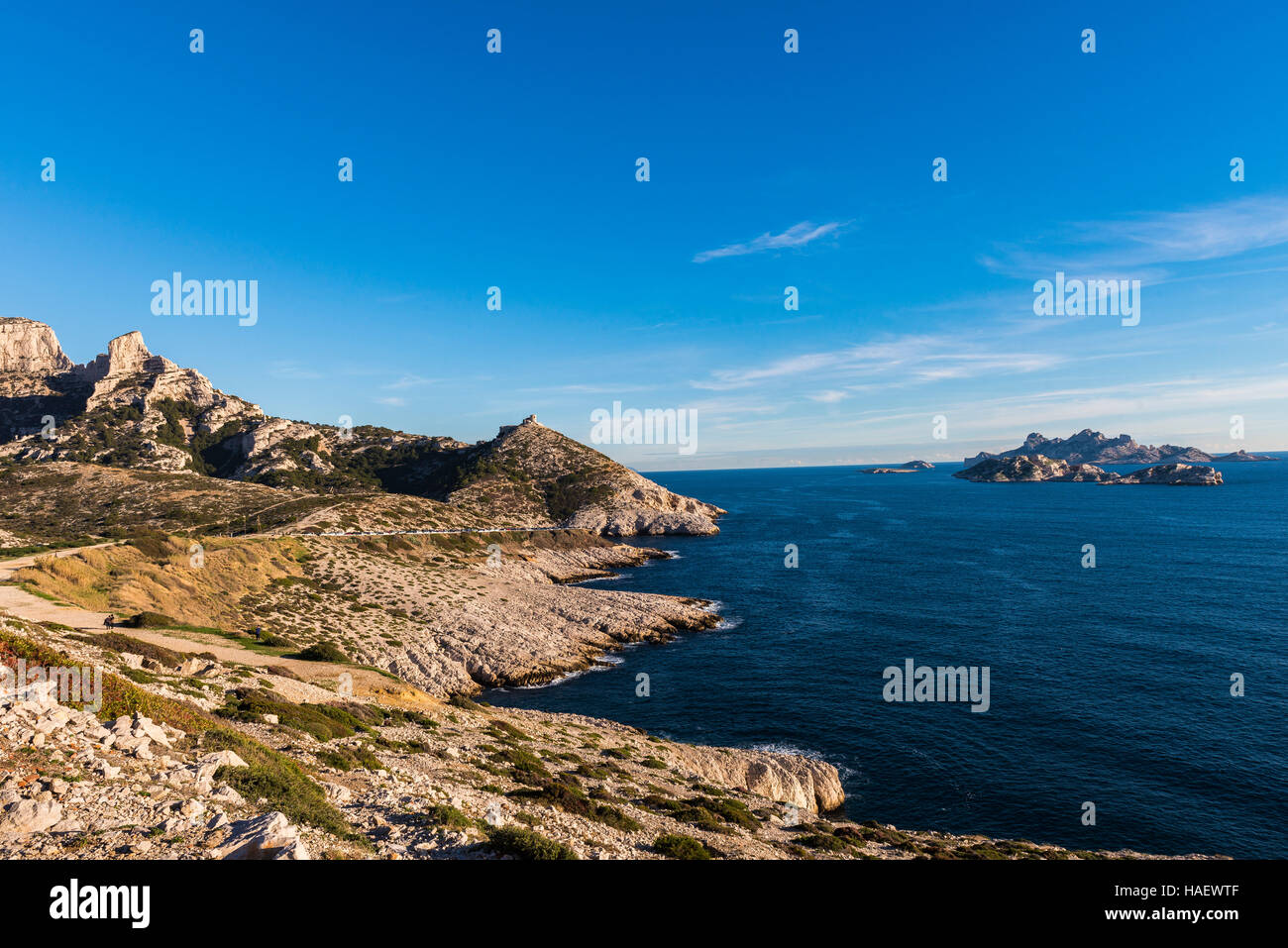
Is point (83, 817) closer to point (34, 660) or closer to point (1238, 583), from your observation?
point (34, 660)

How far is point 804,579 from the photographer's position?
9275 centimetres

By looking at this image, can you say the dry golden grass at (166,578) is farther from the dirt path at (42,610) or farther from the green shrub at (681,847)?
the green shrub at (681,847)

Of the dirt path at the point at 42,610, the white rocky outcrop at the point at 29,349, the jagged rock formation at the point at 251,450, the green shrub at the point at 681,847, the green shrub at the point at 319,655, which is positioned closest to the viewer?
the green shrub at the point at 681,847

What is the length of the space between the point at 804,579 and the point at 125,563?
86370 millimetres

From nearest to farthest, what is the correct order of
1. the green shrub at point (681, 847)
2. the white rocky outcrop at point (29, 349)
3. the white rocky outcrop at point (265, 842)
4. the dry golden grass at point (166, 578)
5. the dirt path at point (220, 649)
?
the white rocky outcrop at point (265, 842)
the green shrub at point (681, 847)
the dirt path at point (220, 649)
the dry golden grass at point (166, 578)
the white rocky outcrop at point (29, 349)

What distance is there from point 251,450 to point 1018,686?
615ft

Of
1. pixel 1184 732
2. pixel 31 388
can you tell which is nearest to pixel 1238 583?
pixel 1184 732

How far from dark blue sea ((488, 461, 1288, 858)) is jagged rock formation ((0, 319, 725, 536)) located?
195 ft

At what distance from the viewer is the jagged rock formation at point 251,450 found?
149 meters

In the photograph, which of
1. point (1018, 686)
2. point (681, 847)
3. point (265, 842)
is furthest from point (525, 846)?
point (1018, 686)

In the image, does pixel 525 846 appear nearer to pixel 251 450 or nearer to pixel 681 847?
pixel 681 847

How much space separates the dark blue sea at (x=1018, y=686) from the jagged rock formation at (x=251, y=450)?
5935cm

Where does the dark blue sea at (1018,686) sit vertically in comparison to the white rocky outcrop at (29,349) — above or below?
below

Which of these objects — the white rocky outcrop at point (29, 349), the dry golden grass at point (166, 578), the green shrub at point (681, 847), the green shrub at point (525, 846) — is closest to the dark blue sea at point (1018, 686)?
the green shrub at point (681, 847)
